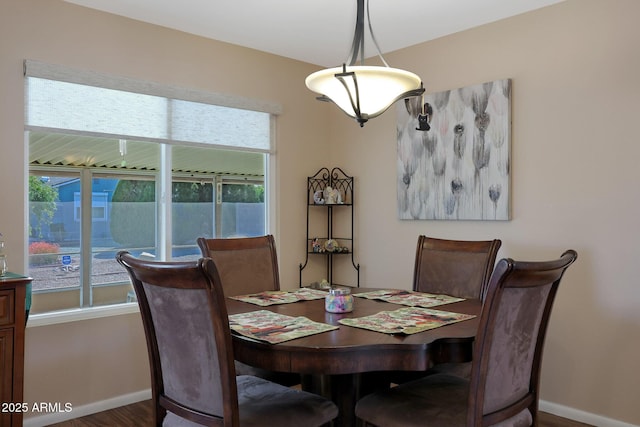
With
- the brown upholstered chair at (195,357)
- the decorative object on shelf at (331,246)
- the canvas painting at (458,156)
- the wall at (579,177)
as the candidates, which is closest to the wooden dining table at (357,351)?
the brown upholstered chair at (195,357)

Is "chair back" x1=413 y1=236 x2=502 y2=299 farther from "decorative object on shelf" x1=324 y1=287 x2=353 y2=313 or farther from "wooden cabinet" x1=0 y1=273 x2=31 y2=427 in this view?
"wooden cabinet" x1=0 y1=273 x2=31 y2=427

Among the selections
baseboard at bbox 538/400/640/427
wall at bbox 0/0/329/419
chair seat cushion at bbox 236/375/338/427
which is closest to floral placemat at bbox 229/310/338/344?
chair seat cushion at bbox 236/375/338/427

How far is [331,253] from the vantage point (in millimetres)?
4172

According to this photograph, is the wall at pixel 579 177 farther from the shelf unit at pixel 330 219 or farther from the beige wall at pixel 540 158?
the shelf unit at pixel 330 219

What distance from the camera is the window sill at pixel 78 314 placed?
2.90m

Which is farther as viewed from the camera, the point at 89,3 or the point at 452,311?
the point at 89,3

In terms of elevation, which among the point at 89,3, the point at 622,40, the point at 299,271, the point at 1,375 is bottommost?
the point at 1,375

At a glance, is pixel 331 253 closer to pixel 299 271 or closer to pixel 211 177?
pixel 299 271

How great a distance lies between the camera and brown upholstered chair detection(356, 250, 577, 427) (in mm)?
1542

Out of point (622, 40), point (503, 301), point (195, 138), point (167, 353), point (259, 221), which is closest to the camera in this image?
point (503, 301)

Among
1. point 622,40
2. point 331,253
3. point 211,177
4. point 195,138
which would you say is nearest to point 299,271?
point 331,253

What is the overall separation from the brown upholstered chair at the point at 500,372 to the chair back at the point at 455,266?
0.80 m

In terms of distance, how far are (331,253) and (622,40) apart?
2.45m

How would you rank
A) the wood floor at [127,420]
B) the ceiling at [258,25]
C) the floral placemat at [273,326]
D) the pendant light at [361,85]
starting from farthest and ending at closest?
1. the ceiling at [258,25]
2. the wood floor at [127,420]
3. the pendant light at [361,85]
4. the floral placemat at [273,326]
